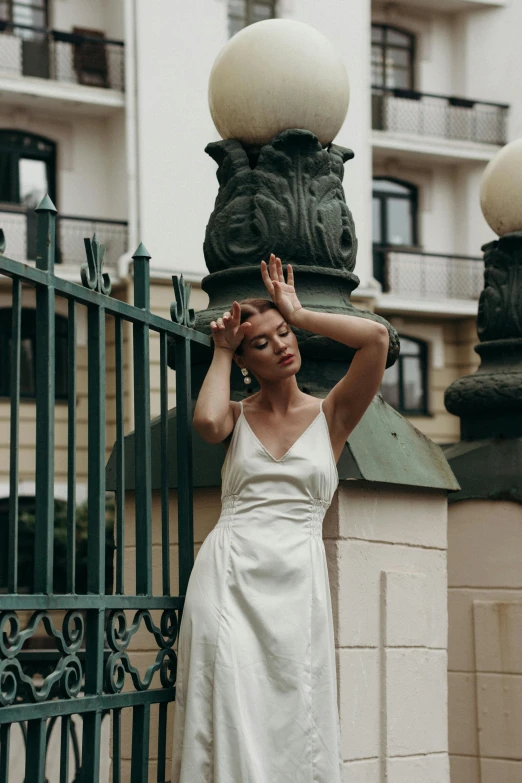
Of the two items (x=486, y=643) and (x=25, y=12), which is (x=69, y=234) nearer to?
(x=25, y=12)

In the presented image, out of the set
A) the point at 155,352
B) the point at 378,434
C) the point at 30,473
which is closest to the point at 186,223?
the point at 155,352

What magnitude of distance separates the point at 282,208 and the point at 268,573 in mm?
1504

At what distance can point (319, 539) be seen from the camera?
14.3 feet

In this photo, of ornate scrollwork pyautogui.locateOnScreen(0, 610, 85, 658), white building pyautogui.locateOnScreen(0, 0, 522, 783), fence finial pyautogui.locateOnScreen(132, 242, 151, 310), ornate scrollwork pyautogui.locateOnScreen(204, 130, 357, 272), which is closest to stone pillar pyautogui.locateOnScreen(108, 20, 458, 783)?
ornate scrollwork pyautogui.locateOnScreen(204, 130, 357, 272)

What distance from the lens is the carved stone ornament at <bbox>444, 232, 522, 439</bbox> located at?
22.2ft

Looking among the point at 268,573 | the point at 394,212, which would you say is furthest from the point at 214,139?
the point at 268,573

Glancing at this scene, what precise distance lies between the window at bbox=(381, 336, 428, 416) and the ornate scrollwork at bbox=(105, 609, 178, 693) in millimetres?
21563

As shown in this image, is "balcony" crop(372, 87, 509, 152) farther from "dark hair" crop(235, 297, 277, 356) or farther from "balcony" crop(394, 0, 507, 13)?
"dark hair" crop(235, 297, 277, 356)

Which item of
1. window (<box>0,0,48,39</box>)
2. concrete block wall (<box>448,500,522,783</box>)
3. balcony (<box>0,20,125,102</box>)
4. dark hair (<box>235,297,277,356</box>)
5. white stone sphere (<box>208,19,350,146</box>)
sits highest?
window (<box>0,0,48,39</box>)

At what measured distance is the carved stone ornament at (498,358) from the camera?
6.76 m

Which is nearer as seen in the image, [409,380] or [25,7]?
[25,7]

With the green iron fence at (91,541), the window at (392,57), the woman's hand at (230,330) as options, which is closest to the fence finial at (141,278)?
the green iron fence at (91,541)

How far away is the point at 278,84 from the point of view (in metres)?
5.14

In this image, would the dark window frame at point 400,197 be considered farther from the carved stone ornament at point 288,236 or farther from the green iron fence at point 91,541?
the green iron fence at point 91,541
